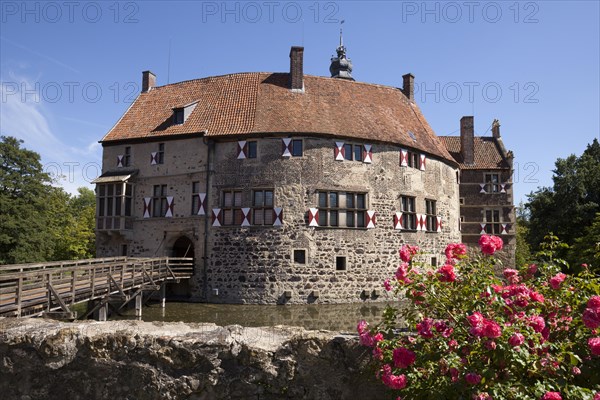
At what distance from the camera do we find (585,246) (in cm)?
2236

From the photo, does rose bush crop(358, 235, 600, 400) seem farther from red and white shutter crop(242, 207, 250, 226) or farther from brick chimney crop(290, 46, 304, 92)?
brick chimney crop(290, 46, 304, 92)

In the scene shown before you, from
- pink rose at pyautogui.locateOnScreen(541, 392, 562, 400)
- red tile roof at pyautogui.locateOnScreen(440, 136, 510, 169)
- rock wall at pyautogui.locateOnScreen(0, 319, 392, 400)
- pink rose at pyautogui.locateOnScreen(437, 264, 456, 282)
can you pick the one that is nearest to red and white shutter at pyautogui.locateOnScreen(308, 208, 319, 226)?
rock wall at pyautogui.locateOnScreen(0, 319, 392, 400)

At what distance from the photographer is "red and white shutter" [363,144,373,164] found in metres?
19.9

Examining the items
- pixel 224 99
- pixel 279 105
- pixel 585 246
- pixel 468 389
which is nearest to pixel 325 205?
pixel 279 105

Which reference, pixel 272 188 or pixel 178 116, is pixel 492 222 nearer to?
pixel 272 188

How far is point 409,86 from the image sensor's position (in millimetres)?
25875

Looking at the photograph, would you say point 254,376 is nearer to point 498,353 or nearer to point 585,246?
point 498,353

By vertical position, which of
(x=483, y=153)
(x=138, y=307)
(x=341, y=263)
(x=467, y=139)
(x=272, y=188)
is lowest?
(x=138, y=307)

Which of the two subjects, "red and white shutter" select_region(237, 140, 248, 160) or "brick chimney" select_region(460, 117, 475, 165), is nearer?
"red and white shutter" select_region(237, 140, 248, 160)

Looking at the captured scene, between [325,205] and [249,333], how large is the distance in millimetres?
15032

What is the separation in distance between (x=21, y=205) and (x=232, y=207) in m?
18.9

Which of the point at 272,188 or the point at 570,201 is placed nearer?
the point at 272,188

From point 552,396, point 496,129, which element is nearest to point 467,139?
point 496,129

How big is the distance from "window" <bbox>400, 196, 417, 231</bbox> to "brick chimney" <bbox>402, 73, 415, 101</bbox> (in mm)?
7680
